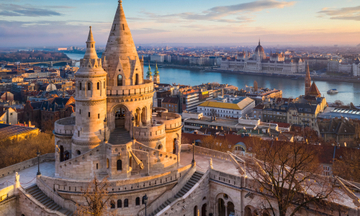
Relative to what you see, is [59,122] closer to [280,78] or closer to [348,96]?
[348,96]

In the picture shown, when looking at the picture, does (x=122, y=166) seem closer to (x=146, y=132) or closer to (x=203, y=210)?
(x=146, y=132)

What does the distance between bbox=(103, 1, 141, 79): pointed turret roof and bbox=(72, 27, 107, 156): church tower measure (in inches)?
48.5

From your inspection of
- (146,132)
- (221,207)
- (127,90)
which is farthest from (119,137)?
(221,207)

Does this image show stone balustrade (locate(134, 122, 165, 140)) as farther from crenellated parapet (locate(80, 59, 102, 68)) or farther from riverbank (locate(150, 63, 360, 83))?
riverbank (locate(150, 63, 360, 83))

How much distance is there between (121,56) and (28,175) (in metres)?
7.94

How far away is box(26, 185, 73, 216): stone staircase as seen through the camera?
16.7m

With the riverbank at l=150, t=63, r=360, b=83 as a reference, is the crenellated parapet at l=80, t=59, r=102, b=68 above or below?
above

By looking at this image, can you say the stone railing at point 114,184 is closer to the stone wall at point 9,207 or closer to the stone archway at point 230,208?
the stone wall at point 9,207

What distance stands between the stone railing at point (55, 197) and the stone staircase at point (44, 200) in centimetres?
13

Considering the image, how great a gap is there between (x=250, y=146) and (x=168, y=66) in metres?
159

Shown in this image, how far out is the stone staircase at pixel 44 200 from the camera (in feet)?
54.9

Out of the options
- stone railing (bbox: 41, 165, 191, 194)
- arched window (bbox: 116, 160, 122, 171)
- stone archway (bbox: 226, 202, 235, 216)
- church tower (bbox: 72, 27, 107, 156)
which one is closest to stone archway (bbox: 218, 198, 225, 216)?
stone archway (bbox: 226, 202, 235, 216)

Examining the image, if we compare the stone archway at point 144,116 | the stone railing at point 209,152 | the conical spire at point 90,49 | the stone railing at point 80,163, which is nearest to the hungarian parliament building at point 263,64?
the stone railing at point 209,152

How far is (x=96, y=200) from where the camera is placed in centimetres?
1444
